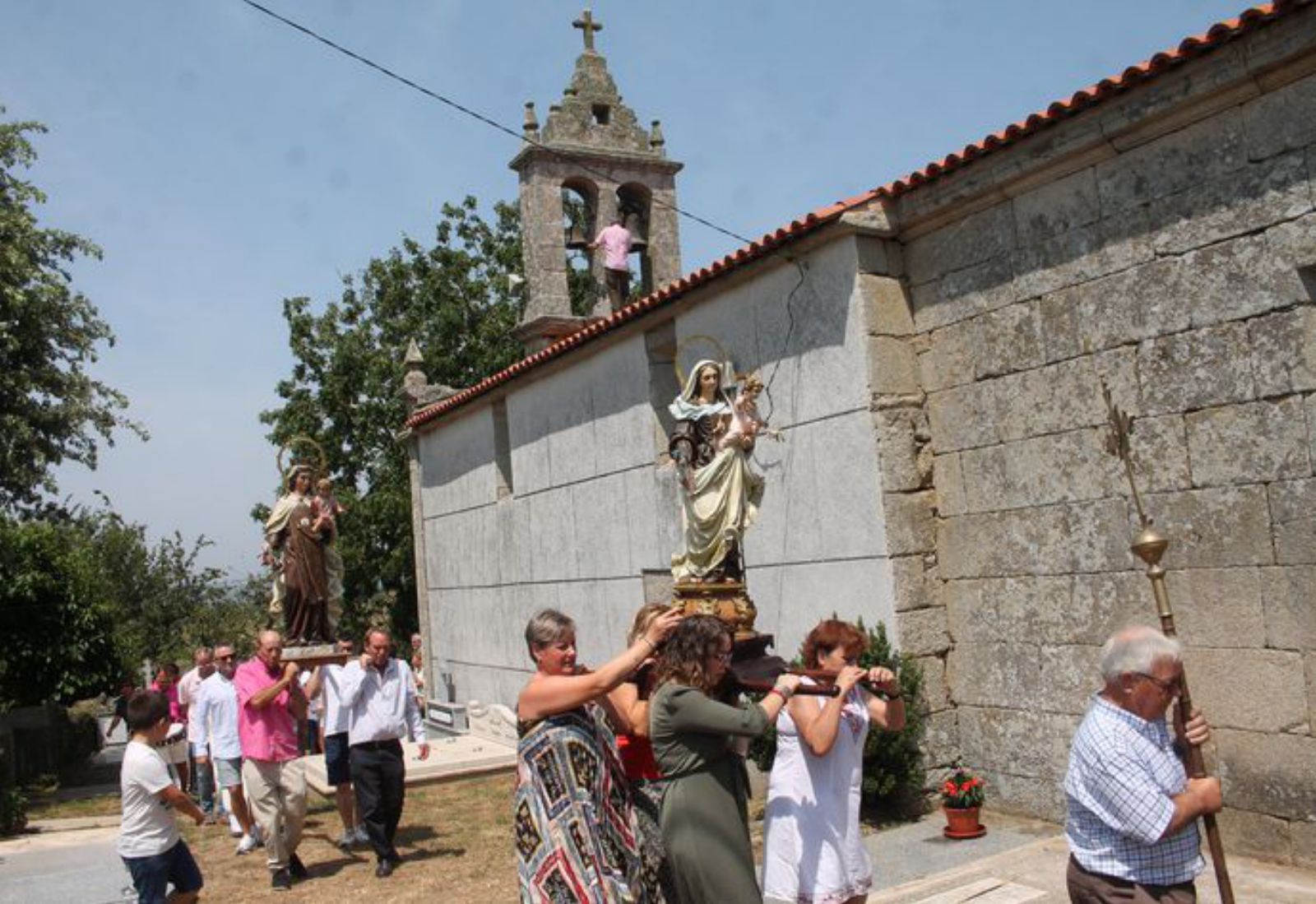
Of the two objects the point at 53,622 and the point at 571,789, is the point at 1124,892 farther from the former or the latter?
the point at 53,622

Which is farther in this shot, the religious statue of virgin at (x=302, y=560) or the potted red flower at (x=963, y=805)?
the religious statue of virgin at (x=302, y=560)

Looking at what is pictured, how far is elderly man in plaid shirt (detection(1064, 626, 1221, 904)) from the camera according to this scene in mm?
3236

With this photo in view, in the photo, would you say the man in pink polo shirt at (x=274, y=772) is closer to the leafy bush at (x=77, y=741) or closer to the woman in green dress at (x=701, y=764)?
the woman in green dress at (x=701, y=764)

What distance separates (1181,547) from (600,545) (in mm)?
7342

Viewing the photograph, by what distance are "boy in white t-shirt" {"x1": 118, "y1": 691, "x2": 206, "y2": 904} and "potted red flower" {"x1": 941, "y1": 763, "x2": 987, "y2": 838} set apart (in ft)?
16.0

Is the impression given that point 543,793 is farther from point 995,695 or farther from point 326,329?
point 326,329

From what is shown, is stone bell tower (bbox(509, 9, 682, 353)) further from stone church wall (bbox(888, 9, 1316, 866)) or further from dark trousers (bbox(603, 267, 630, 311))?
stone church wall (bbox(888, 9, 1316, 866))

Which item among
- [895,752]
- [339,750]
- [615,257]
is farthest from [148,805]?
[615,257]

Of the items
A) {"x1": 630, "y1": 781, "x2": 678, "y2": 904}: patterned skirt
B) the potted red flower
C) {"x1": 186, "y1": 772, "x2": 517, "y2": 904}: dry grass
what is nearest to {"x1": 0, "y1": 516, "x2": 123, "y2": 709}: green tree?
{"x1": 186, "y1": 772, "x2": 517, "y2": 904}: dry grass

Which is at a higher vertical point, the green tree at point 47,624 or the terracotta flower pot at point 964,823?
the green tree at point 47,624

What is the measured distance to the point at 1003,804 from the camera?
324 inches

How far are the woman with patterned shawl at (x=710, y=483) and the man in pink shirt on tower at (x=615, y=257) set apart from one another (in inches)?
341

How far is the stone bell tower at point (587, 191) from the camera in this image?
1622cm

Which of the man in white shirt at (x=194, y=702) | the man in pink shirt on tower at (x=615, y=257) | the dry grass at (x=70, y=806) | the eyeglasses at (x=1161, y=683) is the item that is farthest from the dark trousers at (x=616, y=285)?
the eyeglasses at (x=1161, y=683)
